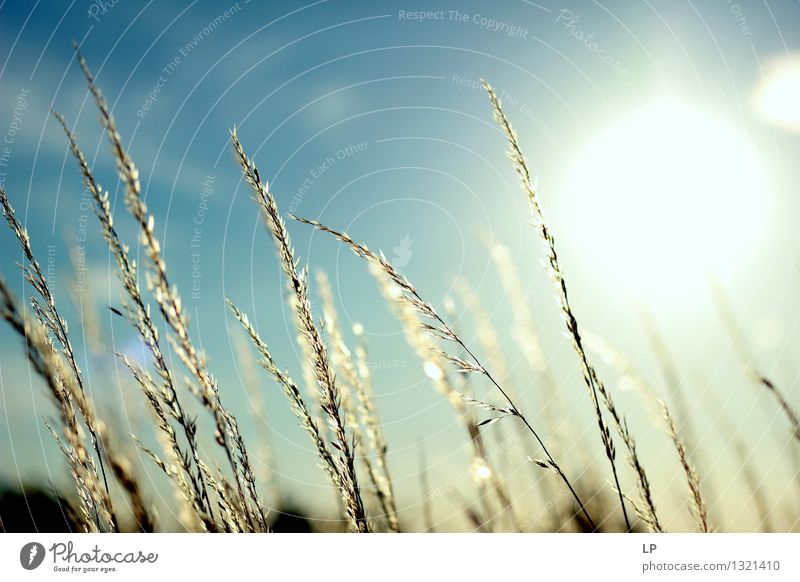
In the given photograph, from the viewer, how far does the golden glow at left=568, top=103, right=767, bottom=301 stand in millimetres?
2203

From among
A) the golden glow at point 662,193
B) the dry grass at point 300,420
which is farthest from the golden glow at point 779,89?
the dry grass at point 300,420

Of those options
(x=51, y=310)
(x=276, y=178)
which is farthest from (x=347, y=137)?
(x=51, y=310)

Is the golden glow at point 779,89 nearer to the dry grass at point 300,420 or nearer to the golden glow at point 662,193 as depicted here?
the golden glow at point 662,193

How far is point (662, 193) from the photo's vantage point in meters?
2.31

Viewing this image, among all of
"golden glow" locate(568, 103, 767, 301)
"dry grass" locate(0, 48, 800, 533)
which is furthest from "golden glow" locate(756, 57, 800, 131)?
"dry grass" locate(0, 48, 800, 533)

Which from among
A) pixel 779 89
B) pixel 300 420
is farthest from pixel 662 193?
pixel 300 420

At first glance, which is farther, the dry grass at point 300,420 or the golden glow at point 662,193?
the golden glow at point 662,193

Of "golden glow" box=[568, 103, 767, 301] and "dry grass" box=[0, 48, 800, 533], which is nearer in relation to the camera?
"dry grass" box=[0, 48, 800, 533]

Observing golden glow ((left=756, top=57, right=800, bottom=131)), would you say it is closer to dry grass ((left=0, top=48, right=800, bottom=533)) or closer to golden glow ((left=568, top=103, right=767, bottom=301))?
golden glow ((left=568, top=103, right=767, bottom=301))

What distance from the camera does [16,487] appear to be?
1969mm

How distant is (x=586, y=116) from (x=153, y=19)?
7.06 feet

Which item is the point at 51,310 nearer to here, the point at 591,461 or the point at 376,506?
the point at 376,506

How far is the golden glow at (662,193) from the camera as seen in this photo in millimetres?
2203

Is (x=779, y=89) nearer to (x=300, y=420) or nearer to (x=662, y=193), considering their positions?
(x=662, y=193)
